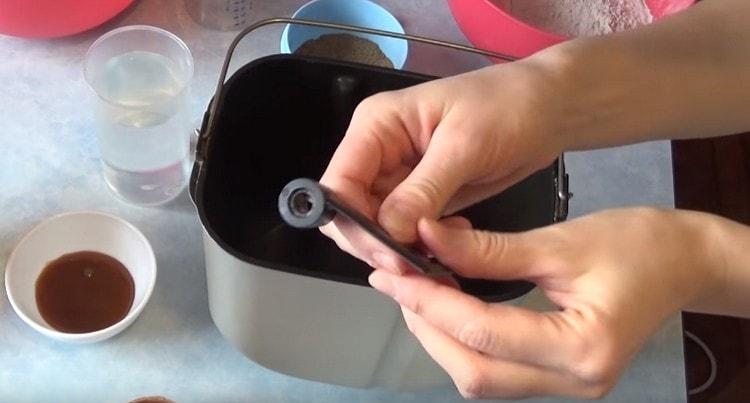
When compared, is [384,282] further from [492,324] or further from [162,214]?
[162,214]

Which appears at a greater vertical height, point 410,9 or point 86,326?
point 410,9

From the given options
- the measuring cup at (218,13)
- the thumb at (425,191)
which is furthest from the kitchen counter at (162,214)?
the thumb at (425,191)

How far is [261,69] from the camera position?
0.64 metres

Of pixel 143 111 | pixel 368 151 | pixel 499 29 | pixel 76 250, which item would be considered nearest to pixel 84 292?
pixel 76 250

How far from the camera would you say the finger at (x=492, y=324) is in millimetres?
468

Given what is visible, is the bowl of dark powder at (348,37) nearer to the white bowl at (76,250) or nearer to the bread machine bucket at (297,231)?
the bread machine bucket at (297,231)

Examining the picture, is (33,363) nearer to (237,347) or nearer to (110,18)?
(237,347)

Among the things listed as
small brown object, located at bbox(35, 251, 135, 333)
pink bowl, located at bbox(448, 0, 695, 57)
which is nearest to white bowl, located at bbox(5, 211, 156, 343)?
small brown object, located at bbox(35, 251, 135, 333)

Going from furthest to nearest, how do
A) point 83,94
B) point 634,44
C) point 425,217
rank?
point 83,94 < point 634,44 < point 425,217

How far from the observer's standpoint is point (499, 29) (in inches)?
30.9

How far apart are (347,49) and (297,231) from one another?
0.17 metres

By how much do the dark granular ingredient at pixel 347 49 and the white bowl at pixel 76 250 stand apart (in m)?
0.21

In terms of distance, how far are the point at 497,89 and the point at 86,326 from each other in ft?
1.09

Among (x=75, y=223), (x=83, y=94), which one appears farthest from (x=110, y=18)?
(x=75, y=223)
